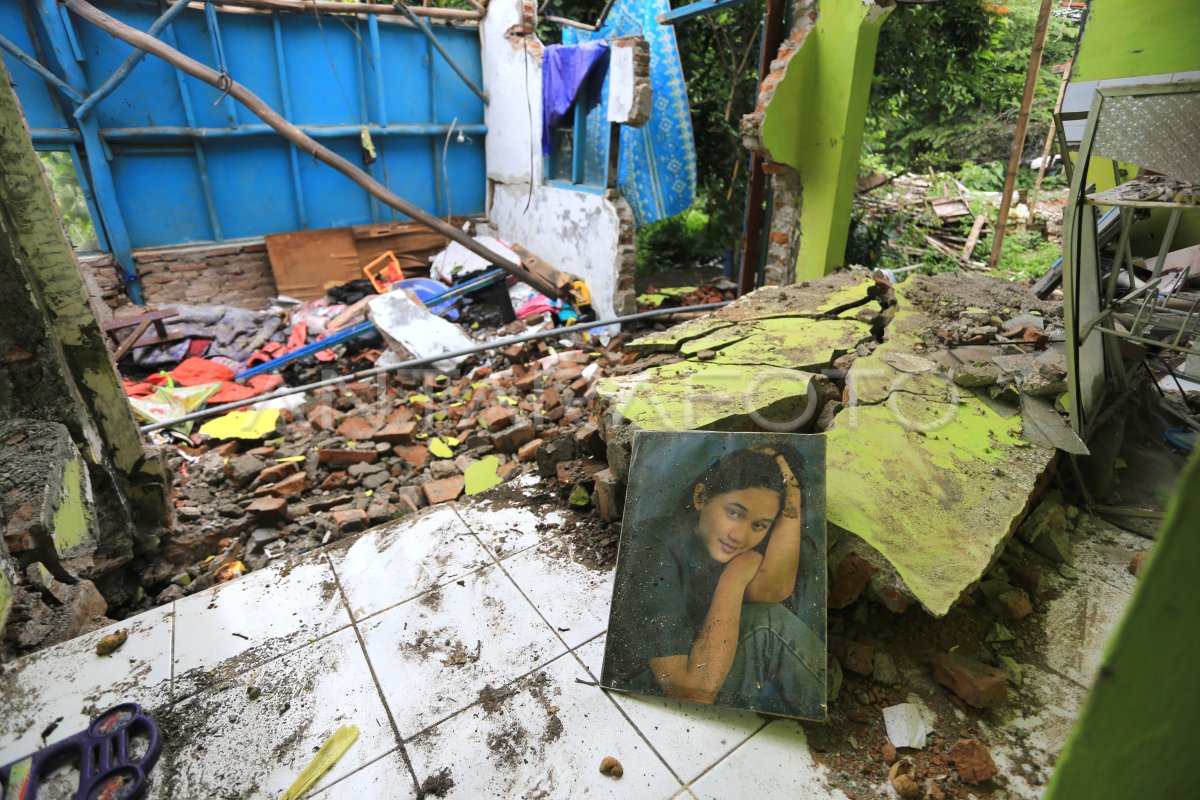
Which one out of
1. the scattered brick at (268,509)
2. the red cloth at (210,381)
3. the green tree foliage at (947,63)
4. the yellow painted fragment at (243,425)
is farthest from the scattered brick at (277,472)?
the green tree foliage at (947,63)

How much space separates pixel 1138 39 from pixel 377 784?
686cm

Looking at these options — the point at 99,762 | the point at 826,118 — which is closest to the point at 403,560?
the point at 99,762

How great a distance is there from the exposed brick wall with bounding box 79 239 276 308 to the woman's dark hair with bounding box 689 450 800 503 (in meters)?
7.23

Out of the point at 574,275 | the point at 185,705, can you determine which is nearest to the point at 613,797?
the point at 185,705

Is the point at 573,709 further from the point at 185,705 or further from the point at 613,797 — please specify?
the point at 185,705

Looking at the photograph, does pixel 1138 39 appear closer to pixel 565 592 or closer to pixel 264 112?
pixel 565 592

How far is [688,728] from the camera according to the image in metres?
1.94

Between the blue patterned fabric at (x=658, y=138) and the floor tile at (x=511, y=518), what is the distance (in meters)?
4.70

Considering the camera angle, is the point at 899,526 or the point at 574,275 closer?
the point at 899,526

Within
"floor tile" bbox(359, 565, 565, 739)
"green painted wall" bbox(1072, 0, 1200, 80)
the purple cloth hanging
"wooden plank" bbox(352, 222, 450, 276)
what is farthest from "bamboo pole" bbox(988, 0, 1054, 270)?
"floor tile" bbox(359, 565, 565, 739)

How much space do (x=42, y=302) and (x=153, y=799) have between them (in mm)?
2076

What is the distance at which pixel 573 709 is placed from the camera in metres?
2.01

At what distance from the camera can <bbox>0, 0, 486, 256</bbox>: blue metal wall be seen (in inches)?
243

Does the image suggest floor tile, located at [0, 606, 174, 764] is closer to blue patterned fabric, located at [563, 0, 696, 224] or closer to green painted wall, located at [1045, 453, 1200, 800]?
green painted wall, located at [1045, 453, 1200, 800]
